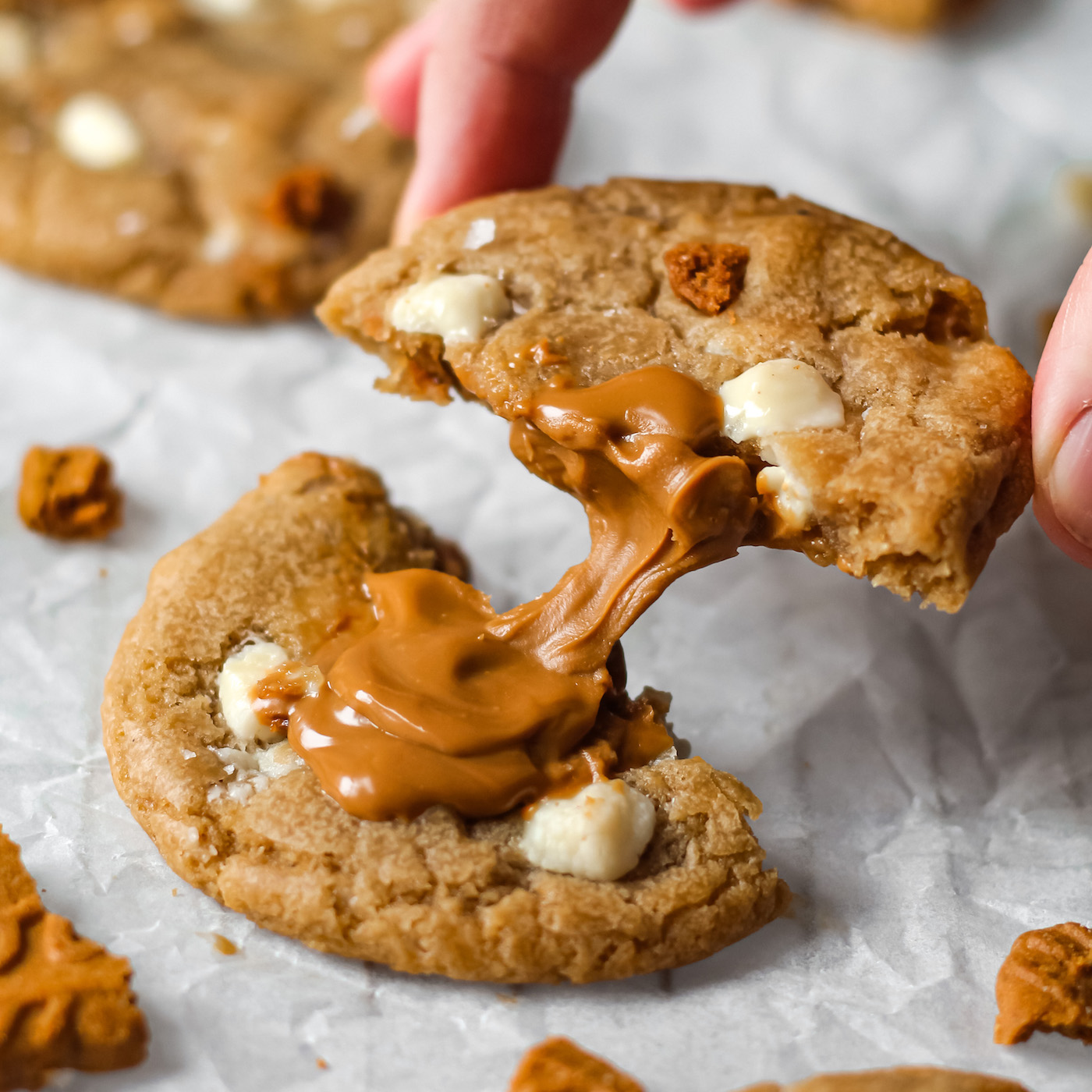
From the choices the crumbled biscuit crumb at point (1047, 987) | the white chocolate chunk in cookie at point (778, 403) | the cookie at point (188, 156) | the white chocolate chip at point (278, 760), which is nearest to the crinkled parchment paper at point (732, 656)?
the crumbled biscuit crumb at point (1047, 987)

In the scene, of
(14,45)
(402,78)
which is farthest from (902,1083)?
(14,45)

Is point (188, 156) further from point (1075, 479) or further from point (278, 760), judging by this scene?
point (1075, 479)

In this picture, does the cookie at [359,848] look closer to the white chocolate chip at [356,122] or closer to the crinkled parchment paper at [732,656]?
the crinkled parchment paper at [732,656]

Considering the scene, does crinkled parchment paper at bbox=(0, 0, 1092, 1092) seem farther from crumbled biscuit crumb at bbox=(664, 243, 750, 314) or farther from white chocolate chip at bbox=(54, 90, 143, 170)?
crumbled biscuit crumb at bbox=(664, 243, 750, 314)

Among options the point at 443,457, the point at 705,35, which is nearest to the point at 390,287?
the point at 443,457

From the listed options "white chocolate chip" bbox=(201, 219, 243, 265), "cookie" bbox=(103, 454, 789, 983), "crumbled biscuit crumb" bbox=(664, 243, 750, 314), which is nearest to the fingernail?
"crumbled biscuit crumb" bbox=(664, 243, 750, 314)
